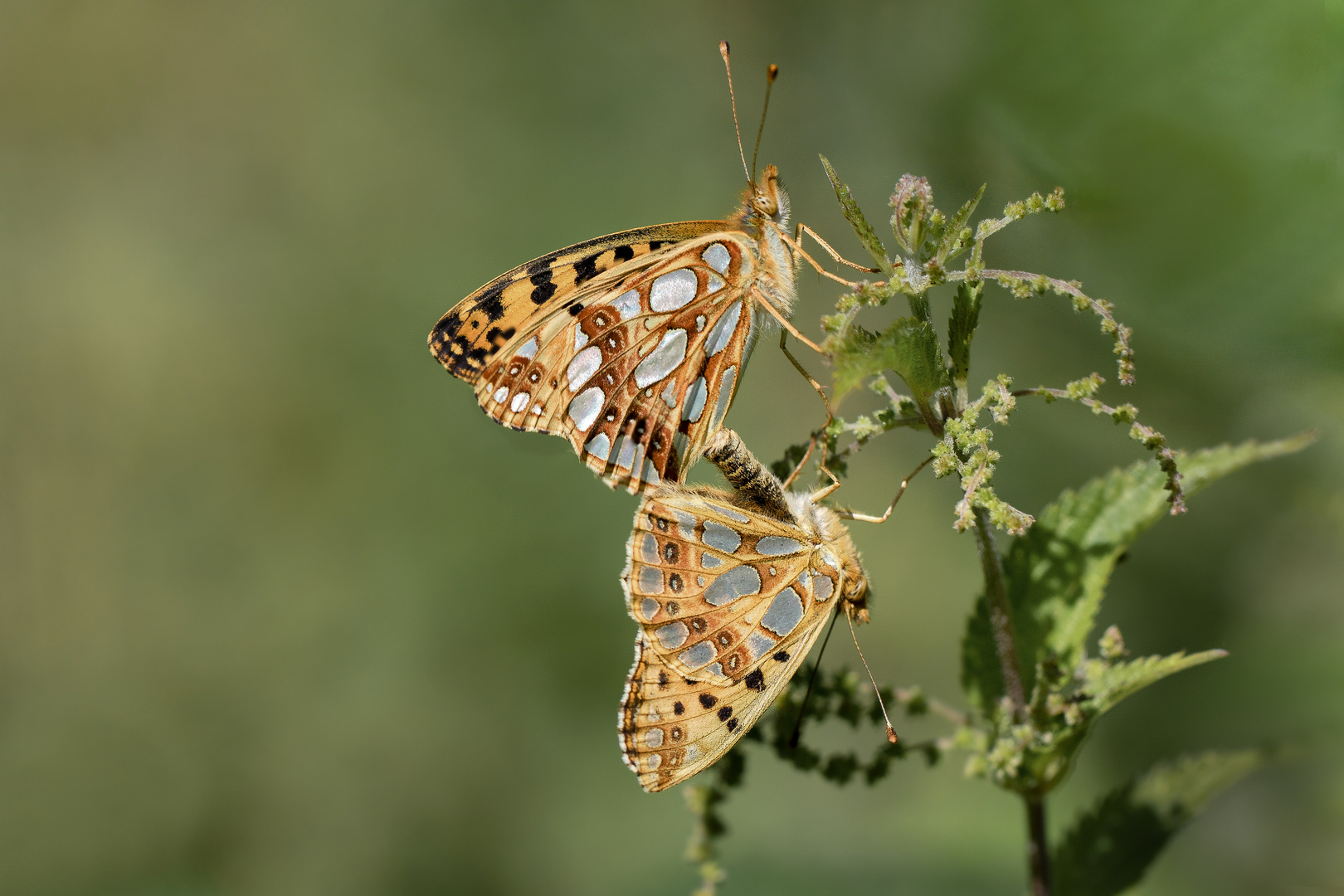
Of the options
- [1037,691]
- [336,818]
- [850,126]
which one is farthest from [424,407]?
[1037,691]

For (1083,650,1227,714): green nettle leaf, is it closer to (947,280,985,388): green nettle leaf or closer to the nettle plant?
the nettle plant

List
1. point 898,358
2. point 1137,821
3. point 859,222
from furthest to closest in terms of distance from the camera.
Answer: point 1137,821 < point 859,222 < point 898,358

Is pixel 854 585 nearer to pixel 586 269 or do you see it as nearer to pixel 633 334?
pixel 633 334

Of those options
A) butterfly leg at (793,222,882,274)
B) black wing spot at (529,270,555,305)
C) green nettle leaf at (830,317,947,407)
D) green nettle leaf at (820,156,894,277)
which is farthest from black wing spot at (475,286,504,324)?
green nettle leaf at (830,317,947,407)

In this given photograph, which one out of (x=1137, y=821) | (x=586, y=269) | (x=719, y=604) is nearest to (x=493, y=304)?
(x=586, y=269)

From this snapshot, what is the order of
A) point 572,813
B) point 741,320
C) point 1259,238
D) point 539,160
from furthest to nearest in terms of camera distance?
point 539,160, point 572,813, point 741,320, point 1259,238

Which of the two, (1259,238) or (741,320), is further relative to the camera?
(741,320)

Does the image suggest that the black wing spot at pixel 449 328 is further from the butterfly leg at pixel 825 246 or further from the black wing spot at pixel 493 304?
the butterfly leg at pixel 825 246

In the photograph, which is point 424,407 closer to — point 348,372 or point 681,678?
point 348,372
